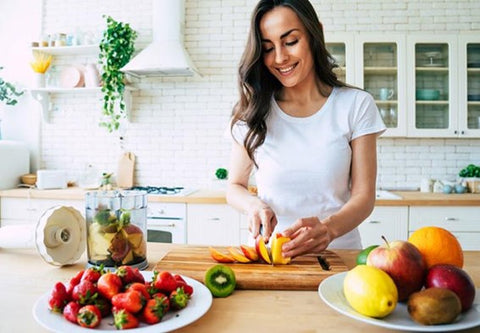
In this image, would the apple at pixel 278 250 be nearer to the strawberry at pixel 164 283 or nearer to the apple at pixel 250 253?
the apple at pixel 250 253

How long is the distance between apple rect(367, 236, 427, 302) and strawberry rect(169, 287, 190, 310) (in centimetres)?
41

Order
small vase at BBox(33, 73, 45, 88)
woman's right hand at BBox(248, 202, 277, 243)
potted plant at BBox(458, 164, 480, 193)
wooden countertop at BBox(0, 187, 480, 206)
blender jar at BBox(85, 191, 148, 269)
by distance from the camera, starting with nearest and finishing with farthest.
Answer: blender jar at BBox(85, 191, 148, 269) → woman's right hand at BBox(248, 202, 277, 243) → wooden countertop at BBox(0, 187, 480, 206) → potted plant at BBox(458, 164, 480, 193) → small vase at BBox(33, 73, 45, 88)

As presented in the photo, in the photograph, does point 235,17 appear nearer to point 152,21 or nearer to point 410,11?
point 152,21

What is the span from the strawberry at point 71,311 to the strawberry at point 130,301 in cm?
7

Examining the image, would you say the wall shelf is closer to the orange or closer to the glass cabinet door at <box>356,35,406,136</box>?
the glass cabinet door at <box>356,35,406,136</box>

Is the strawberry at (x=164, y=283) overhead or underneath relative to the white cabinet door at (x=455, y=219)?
overhead

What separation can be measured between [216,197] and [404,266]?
2339 mm

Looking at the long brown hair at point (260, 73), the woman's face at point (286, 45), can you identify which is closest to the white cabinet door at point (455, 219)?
the long brown hair at point (260, 73)

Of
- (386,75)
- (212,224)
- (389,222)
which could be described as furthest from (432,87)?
(212,224)

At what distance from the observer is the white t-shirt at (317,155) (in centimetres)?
155

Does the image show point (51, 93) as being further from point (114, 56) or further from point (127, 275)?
point (127, 275)

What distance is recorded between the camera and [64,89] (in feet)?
12.3

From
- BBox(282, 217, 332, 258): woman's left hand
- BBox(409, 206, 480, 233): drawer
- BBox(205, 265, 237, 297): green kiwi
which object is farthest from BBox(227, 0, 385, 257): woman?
BBox(409, 206, 480, 233): drawer

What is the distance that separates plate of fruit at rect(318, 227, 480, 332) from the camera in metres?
0.75
